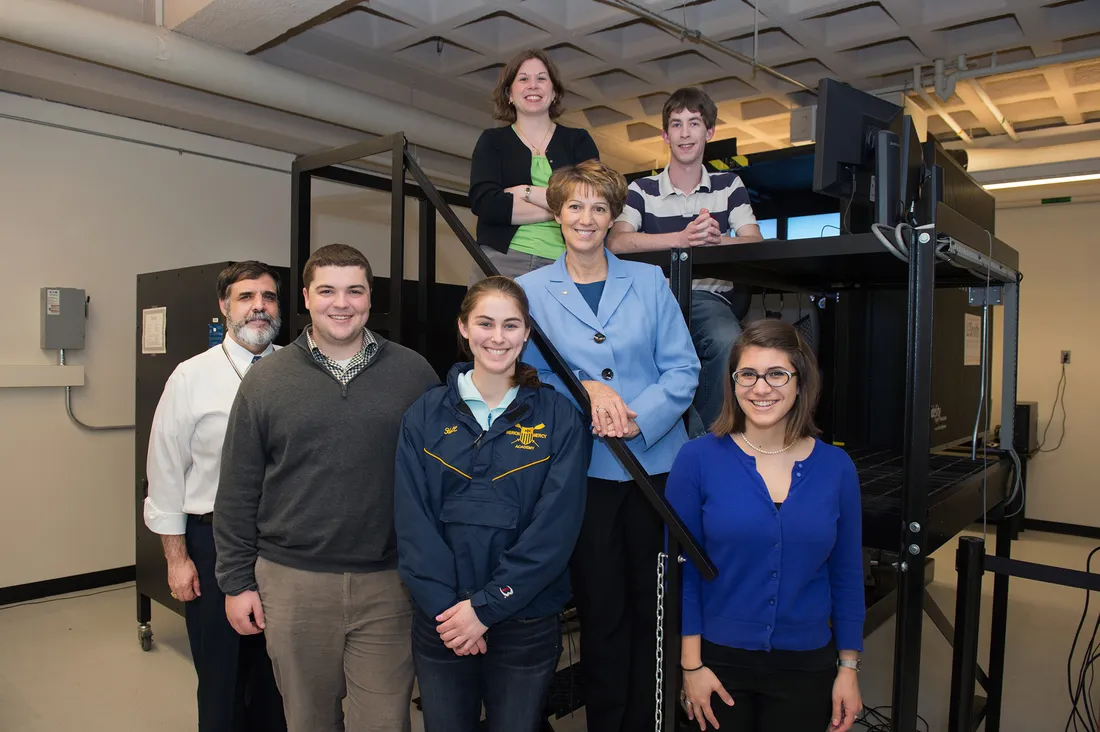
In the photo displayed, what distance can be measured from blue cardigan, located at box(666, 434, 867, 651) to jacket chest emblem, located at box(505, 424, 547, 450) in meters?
0.33

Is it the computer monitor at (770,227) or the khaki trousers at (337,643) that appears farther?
the computer monitor at (770,227)

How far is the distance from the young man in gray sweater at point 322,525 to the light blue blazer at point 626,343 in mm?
439

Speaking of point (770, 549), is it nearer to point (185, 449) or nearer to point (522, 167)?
point (522, 167)

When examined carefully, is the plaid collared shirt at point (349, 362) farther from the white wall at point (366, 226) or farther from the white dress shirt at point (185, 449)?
the white wall at point (366, 226)

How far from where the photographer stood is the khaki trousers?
1818 millimetres

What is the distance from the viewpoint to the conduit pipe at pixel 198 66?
3.46 m

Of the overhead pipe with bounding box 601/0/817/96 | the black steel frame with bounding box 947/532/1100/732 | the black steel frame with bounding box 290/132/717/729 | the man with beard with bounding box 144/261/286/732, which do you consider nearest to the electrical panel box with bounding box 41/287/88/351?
the black steel frame with bounding box 290/132/717/729

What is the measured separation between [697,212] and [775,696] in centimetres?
141

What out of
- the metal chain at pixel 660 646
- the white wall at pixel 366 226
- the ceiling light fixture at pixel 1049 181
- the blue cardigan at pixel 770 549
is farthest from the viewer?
the white wall at pixel 366 226

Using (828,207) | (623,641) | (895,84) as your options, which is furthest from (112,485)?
(895,84)

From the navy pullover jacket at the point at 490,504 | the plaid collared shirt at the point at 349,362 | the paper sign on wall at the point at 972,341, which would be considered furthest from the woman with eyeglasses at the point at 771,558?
the paper sign on wall at the point at 972,341

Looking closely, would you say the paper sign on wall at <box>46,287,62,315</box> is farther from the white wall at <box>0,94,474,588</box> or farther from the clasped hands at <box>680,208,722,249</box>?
the clasped hands at <box>680,208,722,249</box>

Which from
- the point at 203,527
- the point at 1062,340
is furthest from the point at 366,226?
the point at 1062,340

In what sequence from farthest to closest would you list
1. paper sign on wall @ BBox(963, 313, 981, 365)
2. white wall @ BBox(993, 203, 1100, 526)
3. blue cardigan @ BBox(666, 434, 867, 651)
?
1. white wall @ BBox(993, 203, 1100, 526)
2. paper sign on wall @ BBox(963, 313, 981, 365)
3. blue cardigan @ BBox(666, 434, 867, 651)
